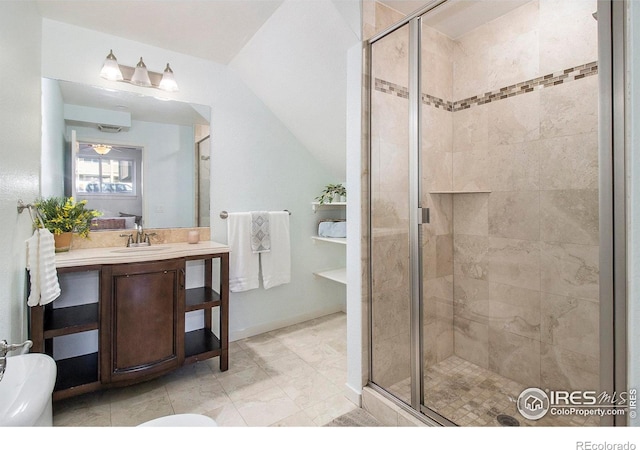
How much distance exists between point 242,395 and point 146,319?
2.38ft

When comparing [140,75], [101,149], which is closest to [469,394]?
[101,149]

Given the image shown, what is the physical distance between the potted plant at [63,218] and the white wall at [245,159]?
2.61 feet

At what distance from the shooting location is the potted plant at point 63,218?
188cm

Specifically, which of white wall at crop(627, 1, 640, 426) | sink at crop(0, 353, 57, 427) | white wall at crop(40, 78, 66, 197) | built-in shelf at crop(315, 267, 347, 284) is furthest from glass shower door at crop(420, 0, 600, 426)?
white wall at crop(40, 78, 66, 197)

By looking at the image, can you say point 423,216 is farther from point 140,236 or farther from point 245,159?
point 140,236

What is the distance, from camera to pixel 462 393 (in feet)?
6.00

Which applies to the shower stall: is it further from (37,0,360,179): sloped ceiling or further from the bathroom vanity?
the bathroom vanity

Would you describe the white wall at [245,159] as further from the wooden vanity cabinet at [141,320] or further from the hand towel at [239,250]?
the wooden vanity cabinet at [141,320]

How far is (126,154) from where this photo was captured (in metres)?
2.29

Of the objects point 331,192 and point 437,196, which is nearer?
point 437,196
